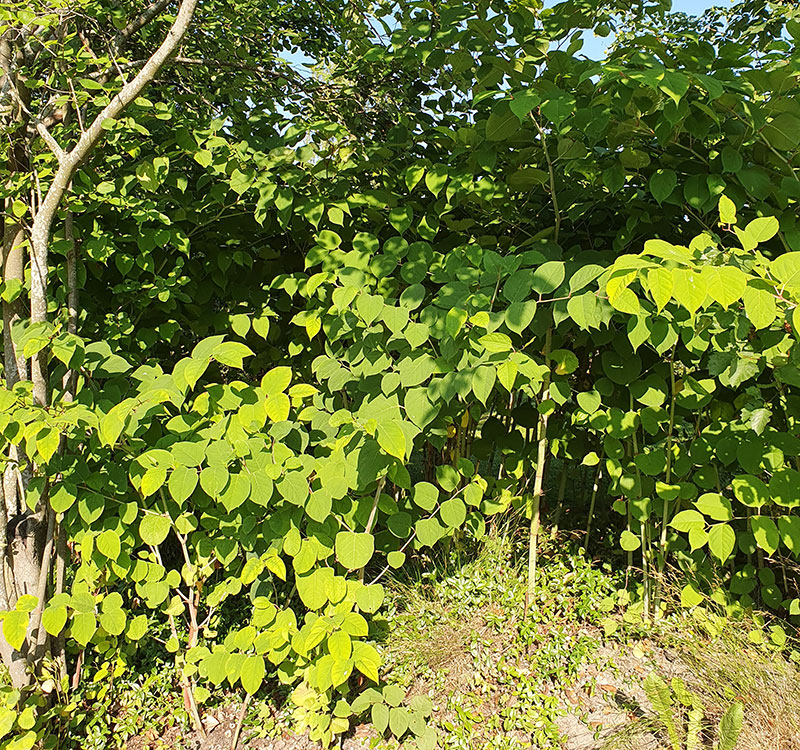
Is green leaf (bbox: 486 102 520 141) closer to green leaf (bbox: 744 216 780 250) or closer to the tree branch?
green leaf (bbox: 744 216 780 250)

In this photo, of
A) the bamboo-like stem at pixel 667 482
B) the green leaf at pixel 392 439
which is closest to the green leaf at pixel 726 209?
the bamboo-like stem at pixel 667 482

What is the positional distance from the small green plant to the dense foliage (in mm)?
348

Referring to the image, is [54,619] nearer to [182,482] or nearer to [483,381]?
[182,482]

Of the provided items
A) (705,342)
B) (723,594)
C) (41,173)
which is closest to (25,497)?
(41,173)

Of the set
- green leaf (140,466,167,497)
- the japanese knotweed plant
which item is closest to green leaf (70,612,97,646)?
green leaf (140,466,167,497)

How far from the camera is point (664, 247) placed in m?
1.24

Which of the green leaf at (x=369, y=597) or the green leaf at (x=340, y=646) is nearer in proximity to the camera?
the green leaf at (x=340, y=646)

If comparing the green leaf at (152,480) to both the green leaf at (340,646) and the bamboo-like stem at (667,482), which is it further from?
the bamboo-like stem at (667,482)

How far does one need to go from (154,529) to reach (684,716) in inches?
64.3

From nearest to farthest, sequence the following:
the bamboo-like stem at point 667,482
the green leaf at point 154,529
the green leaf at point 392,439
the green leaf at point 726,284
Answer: the green leaf at point 726,284 < the green leaf at point 392,439 < the green leaf at point 154,529 < the bamboo-like stem at point 667,482

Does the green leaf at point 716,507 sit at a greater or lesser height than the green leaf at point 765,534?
greater

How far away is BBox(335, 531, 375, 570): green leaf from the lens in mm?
1620

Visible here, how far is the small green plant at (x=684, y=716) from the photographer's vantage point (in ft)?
→ 5.21

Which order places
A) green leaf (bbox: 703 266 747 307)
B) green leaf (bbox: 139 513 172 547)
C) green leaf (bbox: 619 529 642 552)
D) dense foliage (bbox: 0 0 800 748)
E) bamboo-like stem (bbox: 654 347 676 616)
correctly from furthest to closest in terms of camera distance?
green leaf (bbox: 619 529 642 552), bamboo-like stem (bbox: 654 347 676 616), green leaf (bbox: 139 513 172 547), dense foliage (bbox: 0 0 800 748), green leaf (bbox: 703 266 747 307)
